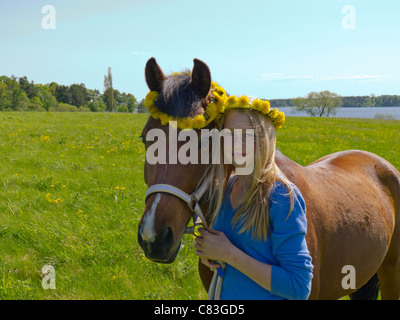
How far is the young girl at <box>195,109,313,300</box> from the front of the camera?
169cm

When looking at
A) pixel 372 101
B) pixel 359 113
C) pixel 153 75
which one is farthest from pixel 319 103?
pixel 153 75

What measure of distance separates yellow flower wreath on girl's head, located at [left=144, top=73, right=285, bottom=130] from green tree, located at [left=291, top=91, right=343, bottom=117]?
8624 centimetres

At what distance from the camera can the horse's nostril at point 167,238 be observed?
1.70 meters

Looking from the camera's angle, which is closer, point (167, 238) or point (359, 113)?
point (167, 238)

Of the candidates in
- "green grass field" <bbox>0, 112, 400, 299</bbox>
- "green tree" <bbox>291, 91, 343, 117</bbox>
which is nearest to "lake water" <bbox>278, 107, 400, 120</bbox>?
"green tree" <bbox>291, 91, 343, 117</bbox>

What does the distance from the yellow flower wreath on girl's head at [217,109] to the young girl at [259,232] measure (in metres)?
0.04

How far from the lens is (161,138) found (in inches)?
75.9

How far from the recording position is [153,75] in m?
2.14

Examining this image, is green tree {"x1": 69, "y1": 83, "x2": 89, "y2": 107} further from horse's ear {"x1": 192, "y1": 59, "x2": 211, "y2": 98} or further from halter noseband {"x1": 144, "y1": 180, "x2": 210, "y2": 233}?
halter noseband {"x1": 144, "y1": 180, "x2": 210, "y2": 233}

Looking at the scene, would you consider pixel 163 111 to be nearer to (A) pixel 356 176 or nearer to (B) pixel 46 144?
(A) pixel 356 176

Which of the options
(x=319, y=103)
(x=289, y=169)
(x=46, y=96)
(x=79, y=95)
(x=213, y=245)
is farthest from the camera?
(x=319, y=103)

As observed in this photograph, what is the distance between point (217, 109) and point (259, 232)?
767 mm

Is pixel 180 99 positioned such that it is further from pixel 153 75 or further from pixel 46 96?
pixel 46 96

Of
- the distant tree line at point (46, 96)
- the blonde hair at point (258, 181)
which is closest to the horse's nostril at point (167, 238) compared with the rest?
the blonde hair at point (258, 181)
